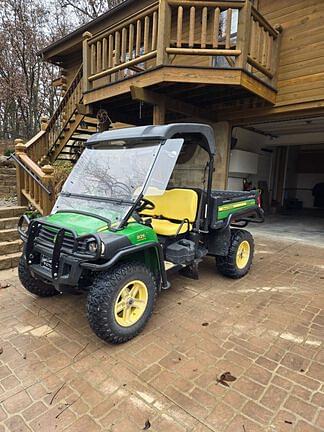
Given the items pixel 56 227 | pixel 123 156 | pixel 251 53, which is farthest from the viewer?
pixel 251 53

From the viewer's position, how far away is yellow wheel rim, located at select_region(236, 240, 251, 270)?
396cm

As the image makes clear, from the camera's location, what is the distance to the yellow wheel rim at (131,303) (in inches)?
Answer: 92.6

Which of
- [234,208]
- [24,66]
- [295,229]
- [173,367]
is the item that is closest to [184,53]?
[234,208]

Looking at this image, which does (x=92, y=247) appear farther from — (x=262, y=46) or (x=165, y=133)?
(x=262, y=46)

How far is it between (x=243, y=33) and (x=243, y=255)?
11.9 ft

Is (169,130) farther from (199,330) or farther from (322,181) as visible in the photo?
(322,181)

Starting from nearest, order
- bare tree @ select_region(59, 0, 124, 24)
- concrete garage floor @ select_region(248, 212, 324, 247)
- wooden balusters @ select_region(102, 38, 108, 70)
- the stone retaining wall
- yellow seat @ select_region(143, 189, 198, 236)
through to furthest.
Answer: yellow seat @ select_region(143, 189, 198, 236)
wooden balusters @ select_region(102, 38, 108, 70)
concrete garage floor @ select_region(248, 212, 324, 247)
the stone retaining wall
bare tree @ select_region(59, 0, 124, 24)

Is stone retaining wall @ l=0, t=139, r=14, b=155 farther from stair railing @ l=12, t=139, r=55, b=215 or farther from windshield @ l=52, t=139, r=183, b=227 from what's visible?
windshield @ l=52, t=139, r=183, b=227

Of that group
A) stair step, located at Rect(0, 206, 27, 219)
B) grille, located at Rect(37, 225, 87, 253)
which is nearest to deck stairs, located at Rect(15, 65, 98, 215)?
stair step, located at Rect(0, 206, 27, 219)

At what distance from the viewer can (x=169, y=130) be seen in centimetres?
266

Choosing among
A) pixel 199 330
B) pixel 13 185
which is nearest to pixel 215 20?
pixel 199 330

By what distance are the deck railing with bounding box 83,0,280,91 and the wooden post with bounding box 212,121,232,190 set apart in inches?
57.2

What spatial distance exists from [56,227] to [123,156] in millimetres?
1014

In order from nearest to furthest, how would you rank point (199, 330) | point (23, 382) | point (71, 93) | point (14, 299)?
point (23, 382) < point (199, 330) < point (14, 299) < point (71, 93)
